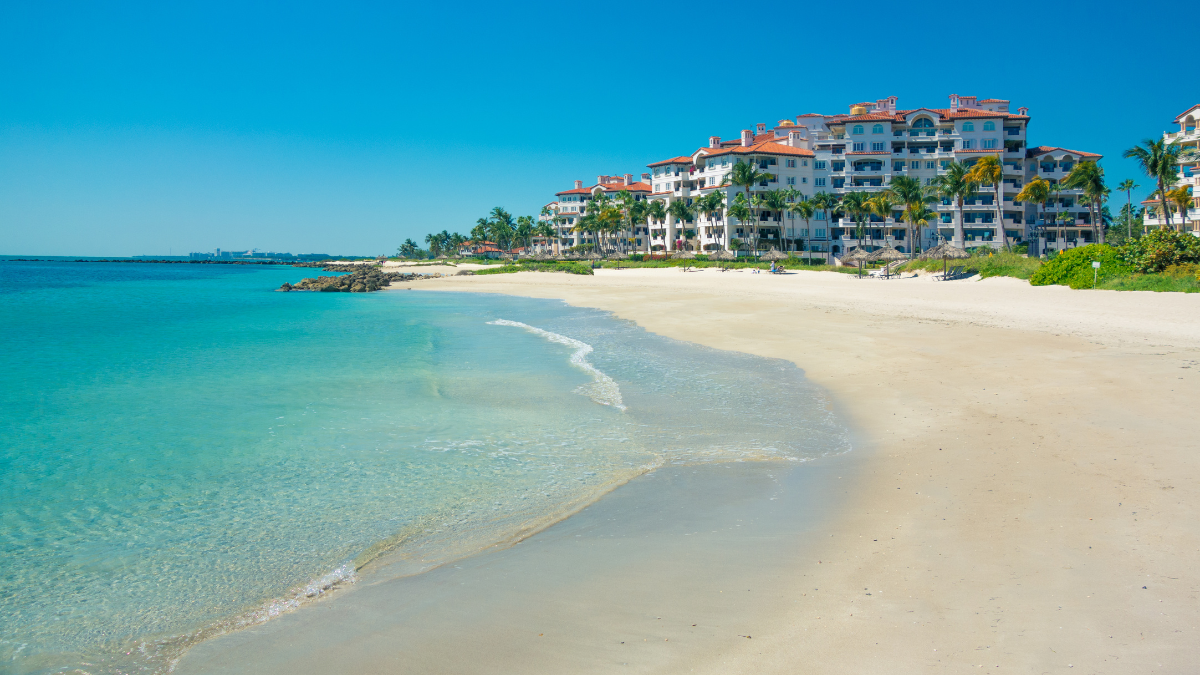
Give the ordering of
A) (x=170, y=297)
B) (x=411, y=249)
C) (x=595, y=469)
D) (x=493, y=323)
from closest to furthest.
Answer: (x=595, y=469), (x=493, y=323), (x=170, y=297), (x=411, y=249)

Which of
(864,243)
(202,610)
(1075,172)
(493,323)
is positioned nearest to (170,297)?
(493,323)

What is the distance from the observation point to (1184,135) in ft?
232

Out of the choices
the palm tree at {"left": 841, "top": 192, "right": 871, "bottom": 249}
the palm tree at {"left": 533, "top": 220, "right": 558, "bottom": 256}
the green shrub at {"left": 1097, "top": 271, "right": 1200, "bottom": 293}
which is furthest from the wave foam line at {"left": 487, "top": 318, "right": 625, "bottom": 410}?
the palm tree at {"left": 533, "top": 220, "right": 558, "bottom": 256}

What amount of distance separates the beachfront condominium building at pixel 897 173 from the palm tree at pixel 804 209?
9.1 inches

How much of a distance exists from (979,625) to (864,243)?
8255 centimetres

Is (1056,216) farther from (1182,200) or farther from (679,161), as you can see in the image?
(679,161)

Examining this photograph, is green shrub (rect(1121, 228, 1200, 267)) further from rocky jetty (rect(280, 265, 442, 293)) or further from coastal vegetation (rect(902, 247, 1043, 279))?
rocky jetty (rect(280, 265, 442, 293))

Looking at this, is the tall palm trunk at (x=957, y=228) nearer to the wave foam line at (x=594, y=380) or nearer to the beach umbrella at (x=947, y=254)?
the beach umbrella at (x=947, y=254)

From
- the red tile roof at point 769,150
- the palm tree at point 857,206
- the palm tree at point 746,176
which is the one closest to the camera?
the palm tree at point 857,206

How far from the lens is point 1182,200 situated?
62.2m

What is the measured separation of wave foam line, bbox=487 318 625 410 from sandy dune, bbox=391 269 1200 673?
14.7ft

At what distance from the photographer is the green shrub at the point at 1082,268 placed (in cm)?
3017

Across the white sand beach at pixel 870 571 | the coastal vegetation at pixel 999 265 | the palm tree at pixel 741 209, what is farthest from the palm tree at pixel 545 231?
the white sand beach at pixel 870 571

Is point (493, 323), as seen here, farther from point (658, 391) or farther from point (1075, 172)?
point (1075, 172)
